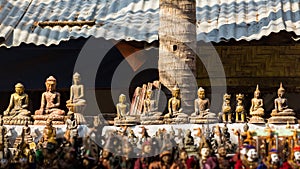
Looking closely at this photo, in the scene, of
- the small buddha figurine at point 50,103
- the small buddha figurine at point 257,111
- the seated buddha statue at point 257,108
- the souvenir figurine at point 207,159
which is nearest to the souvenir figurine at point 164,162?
the souvenir figurine at point 207,159

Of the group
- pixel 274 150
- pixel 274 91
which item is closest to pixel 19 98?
Answer: pixel 274 150

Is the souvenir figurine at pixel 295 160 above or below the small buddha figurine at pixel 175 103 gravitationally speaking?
below

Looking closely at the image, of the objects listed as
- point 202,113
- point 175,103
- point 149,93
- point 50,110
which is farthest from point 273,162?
point 50,110

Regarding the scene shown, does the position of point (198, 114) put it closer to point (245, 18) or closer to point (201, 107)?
point (201, 107)

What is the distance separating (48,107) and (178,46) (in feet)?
7.22

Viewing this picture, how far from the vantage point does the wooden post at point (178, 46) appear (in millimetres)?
13227

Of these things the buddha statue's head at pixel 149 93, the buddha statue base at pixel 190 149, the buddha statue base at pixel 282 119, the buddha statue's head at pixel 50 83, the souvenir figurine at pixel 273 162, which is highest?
the buddha statue's head at pixel 50 83

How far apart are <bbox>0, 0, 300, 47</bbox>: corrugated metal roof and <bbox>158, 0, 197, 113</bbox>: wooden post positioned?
2040 mm

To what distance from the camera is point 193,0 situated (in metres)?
13.6

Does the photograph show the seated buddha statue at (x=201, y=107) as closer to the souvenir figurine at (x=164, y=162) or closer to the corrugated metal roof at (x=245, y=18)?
the souvenir figurine at (x=164, y=162)

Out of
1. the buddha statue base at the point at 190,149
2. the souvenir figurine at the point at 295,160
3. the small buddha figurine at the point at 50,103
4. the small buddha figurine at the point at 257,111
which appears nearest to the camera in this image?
the souvenir figurine at the point at 295,160

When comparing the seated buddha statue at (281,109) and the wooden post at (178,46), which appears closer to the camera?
the seated buddha statue at (281,109)

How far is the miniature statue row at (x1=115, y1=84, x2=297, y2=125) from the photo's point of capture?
40.7 ft

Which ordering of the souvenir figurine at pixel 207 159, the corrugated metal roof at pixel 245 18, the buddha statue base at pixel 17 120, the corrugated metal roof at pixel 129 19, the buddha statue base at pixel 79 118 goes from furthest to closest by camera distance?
1. the corrugated metal roof at pixel 129 19
2. the corrugated metal roof at pixel 245 18
3. the buddha statue base at pixel 17 120
4. the buddha statue base at pixel 79 118
5. the souvenir figurine at pixel 207 159
